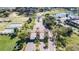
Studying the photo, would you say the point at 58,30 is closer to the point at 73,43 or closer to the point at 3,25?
the point at 73,43

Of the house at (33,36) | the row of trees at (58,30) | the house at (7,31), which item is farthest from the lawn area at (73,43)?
the house at (7,31)

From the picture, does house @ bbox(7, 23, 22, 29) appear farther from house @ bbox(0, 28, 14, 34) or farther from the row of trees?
the row of trees

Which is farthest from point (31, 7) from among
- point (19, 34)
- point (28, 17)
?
point (19, 34)

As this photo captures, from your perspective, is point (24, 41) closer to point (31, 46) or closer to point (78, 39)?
point (31, 46)

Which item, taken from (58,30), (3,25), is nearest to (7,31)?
(3,25)

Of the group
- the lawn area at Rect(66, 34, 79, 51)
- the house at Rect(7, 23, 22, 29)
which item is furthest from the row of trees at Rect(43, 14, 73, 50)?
the house at Rect(7, 23, 22, 29)
